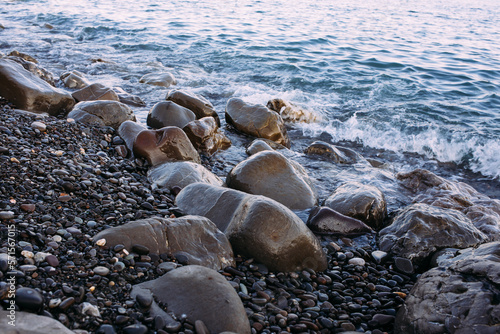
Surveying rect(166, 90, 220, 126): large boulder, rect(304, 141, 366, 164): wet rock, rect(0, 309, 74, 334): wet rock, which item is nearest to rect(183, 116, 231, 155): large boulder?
rect(166, 90, 220, 126): large boulder

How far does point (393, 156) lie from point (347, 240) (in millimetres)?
3798

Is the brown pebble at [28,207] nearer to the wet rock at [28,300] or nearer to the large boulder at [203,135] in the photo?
the wet rock at [28,300]

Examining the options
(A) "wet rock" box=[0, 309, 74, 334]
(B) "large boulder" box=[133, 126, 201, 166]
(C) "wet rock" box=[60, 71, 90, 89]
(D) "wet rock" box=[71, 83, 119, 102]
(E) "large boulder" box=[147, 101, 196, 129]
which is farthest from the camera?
(C) "wet rock" box=[60, 71, 90, 89]

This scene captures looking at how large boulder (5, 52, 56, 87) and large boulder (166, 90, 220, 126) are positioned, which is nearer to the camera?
large boulder (166, 90, 220, 126)

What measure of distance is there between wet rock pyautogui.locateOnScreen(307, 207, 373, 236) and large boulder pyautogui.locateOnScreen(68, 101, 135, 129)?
3.88 metres

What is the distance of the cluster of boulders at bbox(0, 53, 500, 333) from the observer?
297 cm

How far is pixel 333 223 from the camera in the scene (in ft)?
15.9

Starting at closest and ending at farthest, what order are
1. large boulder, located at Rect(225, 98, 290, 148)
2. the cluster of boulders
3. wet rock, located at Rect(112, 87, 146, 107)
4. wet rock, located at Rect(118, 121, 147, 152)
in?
1. the cluster of boulders
2. wet rock, located at Rect(118, 121, 147, 152)
3. large boulder, located at Rect(225, 98, 290, 148)
4. wet rock, located at Rect(112, 87, 146, 107)

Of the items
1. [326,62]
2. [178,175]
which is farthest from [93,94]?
[326,62]

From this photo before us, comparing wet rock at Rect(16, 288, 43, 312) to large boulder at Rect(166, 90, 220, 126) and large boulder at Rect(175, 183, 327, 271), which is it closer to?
large boulder at Rect(175, 183, 327, 271)

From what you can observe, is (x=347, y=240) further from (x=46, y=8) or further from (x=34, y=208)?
(x=46, y=8)

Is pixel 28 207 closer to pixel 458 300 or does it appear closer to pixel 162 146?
pixel 162 146

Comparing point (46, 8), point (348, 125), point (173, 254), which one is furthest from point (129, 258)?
point (46, 8)

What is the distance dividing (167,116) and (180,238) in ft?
12.4
